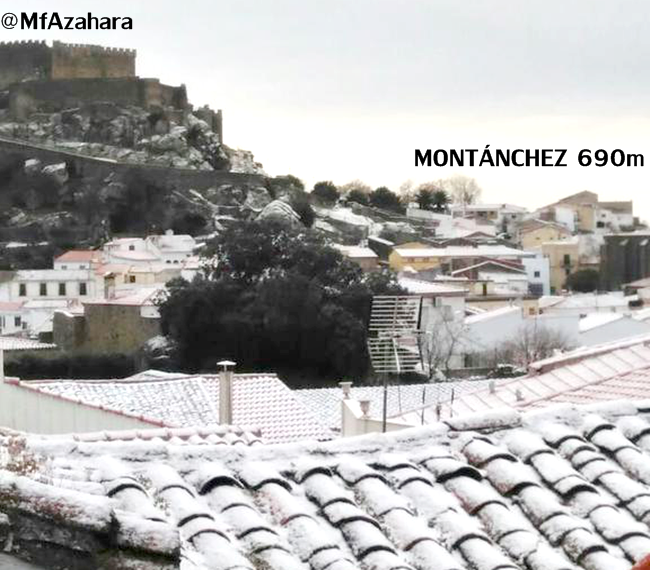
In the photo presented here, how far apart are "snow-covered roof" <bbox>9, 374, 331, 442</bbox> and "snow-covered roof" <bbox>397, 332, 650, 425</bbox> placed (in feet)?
7.15

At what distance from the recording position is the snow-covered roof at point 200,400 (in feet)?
57.1

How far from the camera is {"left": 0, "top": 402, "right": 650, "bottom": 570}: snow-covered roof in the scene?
4.18 metres

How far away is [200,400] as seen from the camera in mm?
18438

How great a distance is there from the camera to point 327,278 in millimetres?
43531

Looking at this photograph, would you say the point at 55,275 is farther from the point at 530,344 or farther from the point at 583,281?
the point at 530,344

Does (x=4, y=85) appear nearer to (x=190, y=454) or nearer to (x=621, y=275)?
(x=621, y=275)

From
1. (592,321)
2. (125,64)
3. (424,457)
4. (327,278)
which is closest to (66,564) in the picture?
(424,457)

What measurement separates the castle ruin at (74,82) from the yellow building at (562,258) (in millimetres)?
21038

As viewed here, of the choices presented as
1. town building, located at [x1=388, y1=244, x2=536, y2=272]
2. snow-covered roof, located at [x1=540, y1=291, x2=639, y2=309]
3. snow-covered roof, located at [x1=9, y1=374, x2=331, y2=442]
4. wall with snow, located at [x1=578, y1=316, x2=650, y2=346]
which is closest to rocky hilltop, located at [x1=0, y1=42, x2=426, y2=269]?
town building, located at [x1=388, y1=244, x2=536, y2=272]

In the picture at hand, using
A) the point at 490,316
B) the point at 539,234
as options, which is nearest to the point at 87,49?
the point at 539,234

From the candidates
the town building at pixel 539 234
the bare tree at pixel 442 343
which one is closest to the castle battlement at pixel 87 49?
the town building at pixel 539 234

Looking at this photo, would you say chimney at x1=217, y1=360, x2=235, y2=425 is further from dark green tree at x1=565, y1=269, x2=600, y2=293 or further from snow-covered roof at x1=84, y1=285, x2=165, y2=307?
dark green tree at x1=565, y1=269, x2=600, y2=293

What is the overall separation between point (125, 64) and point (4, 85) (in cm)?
705

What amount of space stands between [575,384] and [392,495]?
28.2 feet
